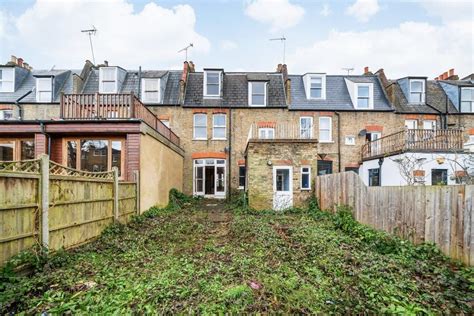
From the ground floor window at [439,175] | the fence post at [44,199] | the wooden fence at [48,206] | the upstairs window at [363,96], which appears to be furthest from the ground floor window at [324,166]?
the fence post at [44,199]

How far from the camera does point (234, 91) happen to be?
17.9 meters

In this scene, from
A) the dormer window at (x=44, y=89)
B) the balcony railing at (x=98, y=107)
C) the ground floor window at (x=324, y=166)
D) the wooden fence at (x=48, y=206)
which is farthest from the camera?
the ground floor window at (x=324, y=166)

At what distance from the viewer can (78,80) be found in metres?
16.9

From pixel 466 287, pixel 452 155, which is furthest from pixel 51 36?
pixel 452 155

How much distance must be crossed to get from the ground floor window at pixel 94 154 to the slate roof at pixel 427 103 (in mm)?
17578

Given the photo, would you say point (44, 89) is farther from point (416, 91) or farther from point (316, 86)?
point (416, 91)

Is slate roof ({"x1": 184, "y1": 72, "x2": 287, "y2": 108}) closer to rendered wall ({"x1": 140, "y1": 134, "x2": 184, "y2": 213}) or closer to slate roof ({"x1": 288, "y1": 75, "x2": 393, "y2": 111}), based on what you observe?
slate roof ({"x1": 288, "y1": 75, "x2": 393, "y2": 111})

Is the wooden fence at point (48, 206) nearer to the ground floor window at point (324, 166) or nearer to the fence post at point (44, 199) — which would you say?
the fence post at point (44, 199)

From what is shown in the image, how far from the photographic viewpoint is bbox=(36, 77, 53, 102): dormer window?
16.7 m

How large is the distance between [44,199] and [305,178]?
10489 millimetres

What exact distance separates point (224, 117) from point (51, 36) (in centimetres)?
1034

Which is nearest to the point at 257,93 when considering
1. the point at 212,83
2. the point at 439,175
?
the point at 212,83

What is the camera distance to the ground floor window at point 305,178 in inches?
485

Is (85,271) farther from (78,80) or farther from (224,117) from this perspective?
(78,80)
